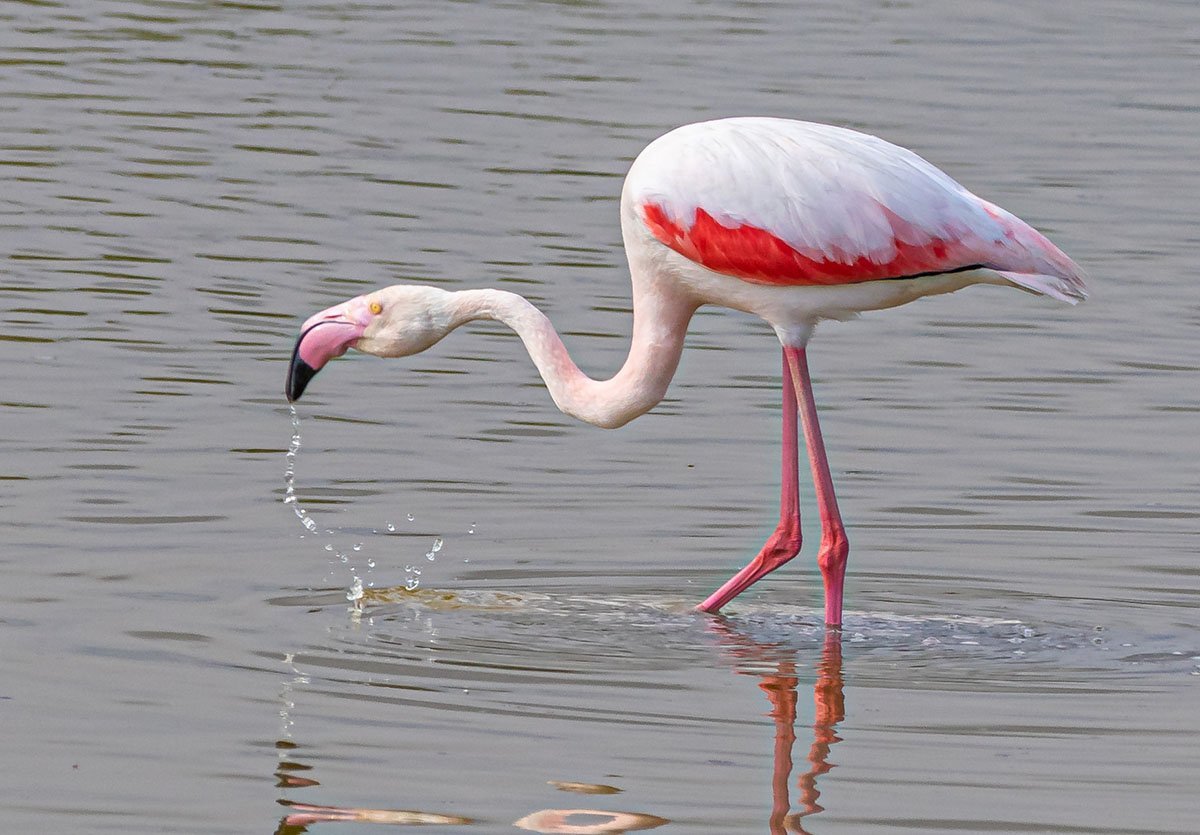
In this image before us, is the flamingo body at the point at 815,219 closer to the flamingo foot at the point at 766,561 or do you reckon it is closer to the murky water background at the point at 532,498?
the flamingo foot at the point at 766,561

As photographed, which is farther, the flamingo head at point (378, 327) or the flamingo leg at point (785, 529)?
the flamingo leg at point (785, 529)

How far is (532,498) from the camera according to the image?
993 cm

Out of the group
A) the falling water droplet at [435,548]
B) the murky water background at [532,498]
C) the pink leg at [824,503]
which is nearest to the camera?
the murky water background at [532,498]

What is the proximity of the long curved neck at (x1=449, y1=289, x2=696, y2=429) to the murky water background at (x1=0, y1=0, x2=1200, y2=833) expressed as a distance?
0.63 m

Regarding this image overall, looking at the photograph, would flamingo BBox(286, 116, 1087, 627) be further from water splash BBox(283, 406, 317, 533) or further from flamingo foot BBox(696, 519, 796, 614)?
water splash BBox(283, 406, 317, 533)

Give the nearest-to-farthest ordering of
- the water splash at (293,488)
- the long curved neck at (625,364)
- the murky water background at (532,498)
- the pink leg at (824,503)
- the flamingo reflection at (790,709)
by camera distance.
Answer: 1. the flamingo reflection at (790,709)
2. the murky water background at (532,498)
3. the pink leg at (824,503)
4. the long curved neck at (625,364)
5. the water splash at (293,488)

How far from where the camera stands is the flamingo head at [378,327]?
338 inches

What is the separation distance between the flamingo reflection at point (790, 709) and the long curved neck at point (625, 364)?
0.79 meters

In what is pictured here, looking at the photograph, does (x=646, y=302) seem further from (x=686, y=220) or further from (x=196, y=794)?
(x=196, y=794)

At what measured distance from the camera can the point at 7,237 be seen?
14.0 metres

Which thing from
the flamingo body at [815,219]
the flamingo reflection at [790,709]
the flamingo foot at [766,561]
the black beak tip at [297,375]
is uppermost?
the flamingo body at [815,219]

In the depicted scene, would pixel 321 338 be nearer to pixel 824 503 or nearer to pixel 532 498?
pixel 532 498

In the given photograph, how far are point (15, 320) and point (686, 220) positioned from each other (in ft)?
16.3

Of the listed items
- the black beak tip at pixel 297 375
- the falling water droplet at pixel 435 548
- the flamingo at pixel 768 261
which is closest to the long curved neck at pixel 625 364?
the flamingo at pixel 768 261
